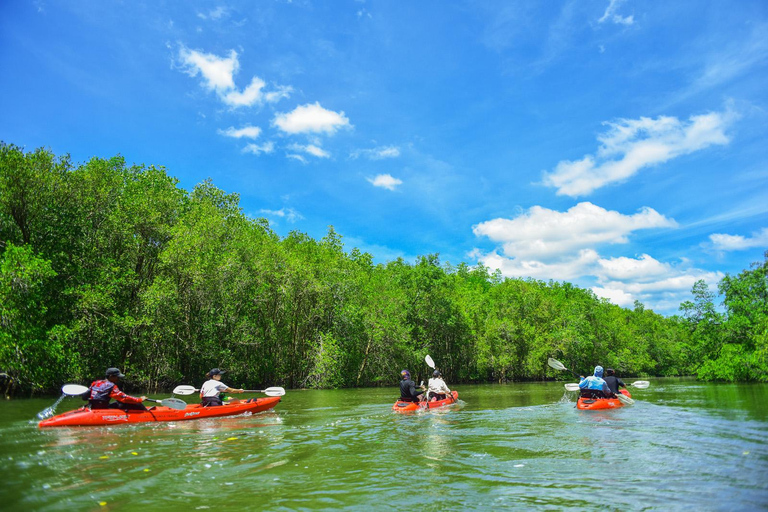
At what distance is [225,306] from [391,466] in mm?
24927

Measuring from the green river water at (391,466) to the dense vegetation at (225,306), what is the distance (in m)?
11.6

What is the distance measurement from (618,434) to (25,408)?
1783 centimetres

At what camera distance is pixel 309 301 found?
35875mm

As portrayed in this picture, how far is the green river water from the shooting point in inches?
197

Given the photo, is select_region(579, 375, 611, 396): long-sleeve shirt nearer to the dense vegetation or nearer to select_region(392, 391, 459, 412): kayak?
select_region(392, 391, 459, 412): kayak

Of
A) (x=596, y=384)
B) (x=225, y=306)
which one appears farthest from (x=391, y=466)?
(x=225, y=306)

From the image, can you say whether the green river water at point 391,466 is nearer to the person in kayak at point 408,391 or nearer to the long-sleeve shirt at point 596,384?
the long-sleeve shirt at point 596,384

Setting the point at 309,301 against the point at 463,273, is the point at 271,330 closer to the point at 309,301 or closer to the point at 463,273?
the point at 309,301

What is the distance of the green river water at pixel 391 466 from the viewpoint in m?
5.01

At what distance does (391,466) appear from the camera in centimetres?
691

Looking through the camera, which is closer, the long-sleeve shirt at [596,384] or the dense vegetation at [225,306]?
the long-sleeve shirt at [596,384]

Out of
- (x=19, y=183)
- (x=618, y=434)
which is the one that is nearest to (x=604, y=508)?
(x=618, y=434)

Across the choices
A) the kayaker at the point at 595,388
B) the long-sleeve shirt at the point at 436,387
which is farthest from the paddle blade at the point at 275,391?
the kayaker at the point at 595,388

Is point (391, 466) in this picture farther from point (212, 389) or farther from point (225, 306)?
point (225, 306)
